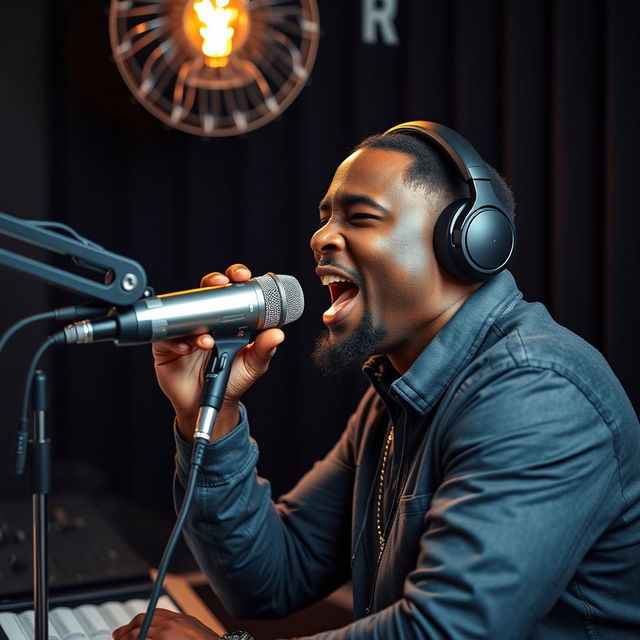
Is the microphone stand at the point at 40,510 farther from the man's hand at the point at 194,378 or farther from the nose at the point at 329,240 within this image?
the nose at the point at 329,240

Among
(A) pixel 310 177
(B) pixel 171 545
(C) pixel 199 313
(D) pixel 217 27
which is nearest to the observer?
(B) pixel 171 545

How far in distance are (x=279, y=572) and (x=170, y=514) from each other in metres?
0.72

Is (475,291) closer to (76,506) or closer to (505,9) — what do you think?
(76,506)

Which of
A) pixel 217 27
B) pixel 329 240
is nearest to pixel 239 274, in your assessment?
pixel 329 240

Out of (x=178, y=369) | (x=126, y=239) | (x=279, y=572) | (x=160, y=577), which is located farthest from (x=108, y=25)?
(x=160, y=577)

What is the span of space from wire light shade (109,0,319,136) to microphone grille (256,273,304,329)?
2.99ft

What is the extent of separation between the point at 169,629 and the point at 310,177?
1.27 metres

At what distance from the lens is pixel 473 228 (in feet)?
3.43

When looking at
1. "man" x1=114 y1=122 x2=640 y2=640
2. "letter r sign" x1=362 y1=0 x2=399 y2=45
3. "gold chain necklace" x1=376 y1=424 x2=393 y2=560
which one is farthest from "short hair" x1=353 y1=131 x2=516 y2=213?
"letter r sign" x1=362 y1=0 x2=399 y2=45

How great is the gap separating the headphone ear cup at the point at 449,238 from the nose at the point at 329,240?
0.14 metres

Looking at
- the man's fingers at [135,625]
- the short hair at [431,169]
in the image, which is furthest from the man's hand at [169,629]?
the short hair at [431,169]

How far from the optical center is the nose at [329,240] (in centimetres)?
115

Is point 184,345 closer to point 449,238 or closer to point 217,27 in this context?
point 449,238

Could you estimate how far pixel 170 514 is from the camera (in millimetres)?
1927
